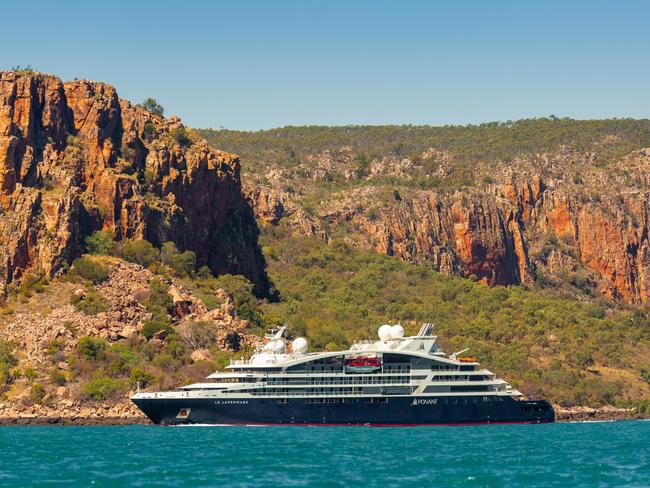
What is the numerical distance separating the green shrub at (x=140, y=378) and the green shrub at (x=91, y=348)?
4676 mm

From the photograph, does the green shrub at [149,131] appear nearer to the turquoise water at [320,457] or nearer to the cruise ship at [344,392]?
the cruise ship at [344,392]

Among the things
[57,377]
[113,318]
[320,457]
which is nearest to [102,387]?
[57,377]

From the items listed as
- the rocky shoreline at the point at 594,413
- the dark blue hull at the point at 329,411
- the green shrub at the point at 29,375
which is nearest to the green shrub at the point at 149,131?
the green shrub at the point at 29,375

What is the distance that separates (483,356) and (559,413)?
19920 mm

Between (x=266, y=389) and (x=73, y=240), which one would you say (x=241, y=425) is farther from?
(x=73, y=240)

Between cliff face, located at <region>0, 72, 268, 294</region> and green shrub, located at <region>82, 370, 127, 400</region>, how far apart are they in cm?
1702

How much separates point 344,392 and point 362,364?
337 centimetres

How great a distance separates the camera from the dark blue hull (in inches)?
5458

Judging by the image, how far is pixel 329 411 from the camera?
461 feet

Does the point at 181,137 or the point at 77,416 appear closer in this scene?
the point at 77,416

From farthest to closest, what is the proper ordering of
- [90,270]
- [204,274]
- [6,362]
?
[204,274] < [90,270] < [6,362]

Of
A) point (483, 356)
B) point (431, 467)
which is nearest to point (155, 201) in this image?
point (483, 356)

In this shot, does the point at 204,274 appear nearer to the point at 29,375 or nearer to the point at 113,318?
the point at 113,318

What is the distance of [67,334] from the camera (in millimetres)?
157375
